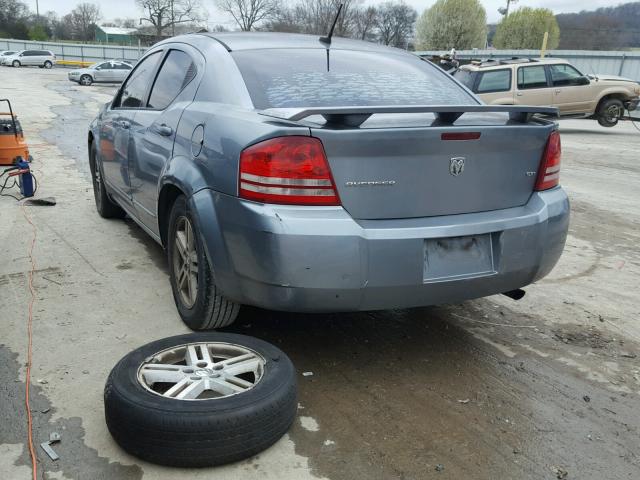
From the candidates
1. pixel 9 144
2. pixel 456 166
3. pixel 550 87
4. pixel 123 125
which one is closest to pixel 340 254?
pixel 456 166

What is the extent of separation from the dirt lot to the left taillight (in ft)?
3.14

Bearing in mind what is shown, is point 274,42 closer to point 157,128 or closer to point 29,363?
point 157,128

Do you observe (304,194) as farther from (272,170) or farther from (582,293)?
(582,293)

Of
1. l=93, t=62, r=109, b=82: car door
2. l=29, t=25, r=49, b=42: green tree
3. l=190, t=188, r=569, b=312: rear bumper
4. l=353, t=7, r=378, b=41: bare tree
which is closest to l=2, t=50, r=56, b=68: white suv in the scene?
l=93, t=62, r=109, b=82: car door

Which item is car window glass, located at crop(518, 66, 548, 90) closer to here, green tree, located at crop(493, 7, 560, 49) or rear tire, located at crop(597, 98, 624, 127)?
rear tire, located at crop(597, 98, 624, 127)

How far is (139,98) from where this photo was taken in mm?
4508

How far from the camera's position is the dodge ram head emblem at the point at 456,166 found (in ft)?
9.20

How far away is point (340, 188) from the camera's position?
2625 mm

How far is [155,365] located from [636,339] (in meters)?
2.82

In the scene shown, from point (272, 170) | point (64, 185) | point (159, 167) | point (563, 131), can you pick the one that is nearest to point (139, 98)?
point (159, 167)

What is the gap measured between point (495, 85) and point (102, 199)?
1218 centimetres

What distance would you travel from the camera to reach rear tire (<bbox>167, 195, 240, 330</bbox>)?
10.2ft

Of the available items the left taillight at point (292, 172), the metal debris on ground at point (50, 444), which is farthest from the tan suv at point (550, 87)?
the metal debris on ground at point (50, 444)

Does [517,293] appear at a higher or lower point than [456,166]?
lower
